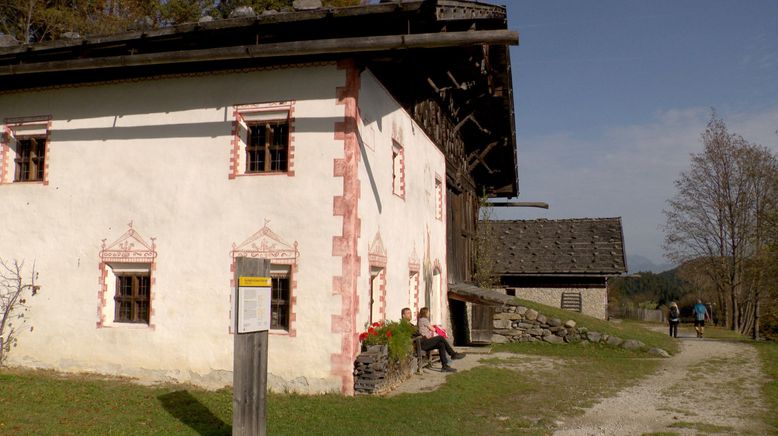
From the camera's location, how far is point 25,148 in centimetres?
1280

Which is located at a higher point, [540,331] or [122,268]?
[122,268]

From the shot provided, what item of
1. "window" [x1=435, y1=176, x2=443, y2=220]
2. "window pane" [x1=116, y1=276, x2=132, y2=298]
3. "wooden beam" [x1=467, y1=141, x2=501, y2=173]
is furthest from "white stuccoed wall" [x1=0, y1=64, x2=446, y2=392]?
"wooden beam" [x1=467, y1=141, x2=501, y2=173]

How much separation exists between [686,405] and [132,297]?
973 centimetres

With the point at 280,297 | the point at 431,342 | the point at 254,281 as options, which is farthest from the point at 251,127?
the point at 431,342

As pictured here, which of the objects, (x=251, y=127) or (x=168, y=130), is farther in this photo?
(x=168, y=130)

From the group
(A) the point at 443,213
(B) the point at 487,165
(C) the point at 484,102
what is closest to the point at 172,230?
(A) the point at 443,213

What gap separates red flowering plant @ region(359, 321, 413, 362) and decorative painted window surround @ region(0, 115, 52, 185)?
Answer: 23.6 feet

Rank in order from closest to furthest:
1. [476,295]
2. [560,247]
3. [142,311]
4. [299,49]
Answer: [299,49] → [142,311] → [476,295] → [560,247]

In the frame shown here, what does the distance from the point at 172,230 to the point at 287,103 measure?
122 inches

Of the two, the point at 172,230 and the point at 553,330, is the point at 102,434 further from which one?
the point at 553,330

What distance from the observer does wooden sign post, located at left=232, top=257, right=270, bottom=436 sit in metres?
6.87

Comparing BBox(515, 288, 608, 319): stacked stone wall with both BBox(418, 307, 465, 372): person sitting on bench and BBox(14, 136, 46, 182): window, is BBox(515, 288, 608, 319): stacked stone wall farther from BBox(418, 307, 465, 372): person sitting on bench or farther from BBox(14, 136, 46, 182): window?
BBox(14, 136, 46, 182): window

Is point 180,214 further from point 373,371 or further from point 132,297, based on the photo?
point 373,371

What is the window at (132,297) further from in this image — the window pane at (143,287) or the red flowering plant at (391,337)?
the red flowering plant at (391,337)
